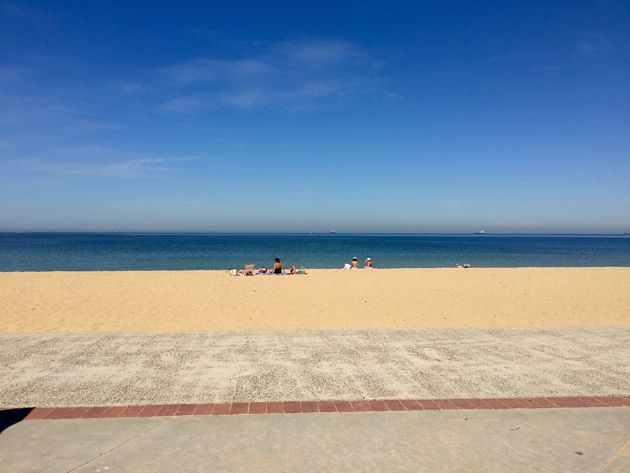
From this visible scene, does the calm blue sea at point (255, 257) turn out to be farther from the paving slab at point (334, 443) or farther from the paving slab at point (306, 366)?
the paving slab at point (334, 443)

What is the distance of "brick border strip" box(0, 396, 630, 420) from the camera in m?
4.77

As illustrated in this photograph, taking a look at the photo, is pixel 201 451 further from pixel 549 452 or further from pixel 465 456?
pixel 549 452

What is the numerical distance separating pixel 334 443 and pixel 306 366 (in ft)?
7.73

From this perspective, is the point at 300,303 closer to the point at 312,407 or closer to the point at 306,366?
the point at 306,366

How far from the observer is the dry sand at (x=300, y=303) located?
1086 cm

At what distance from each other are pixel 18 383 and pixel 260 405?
137 inches

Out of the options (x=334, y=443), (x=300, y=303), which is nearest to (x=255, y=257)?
(x=300, y=303)

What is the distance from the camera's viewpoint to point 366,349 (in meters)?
7.45

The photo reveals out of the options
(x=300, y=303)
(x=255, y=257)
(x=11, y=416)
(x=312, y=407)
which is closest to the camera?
(x=11, y=416)

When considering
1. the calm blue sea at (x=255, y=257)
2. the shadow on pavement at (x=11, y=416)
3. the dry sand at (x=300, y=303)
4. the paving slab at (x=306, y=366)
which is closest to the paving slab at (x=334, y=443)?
the shadow on pavement at (x=11, y=416)

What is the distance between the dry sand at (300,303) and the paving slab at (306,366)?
223 cm

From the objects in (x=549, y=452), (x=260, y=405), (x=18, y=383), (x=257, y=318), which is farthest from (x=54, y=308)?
(x=549, y=452)

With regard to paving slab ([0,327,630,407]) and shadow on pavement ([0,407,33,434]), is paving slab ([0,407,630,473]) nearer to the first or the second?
shadow on pavement ([0,407,33,434])

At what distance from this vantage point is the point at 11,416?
15.3ft
